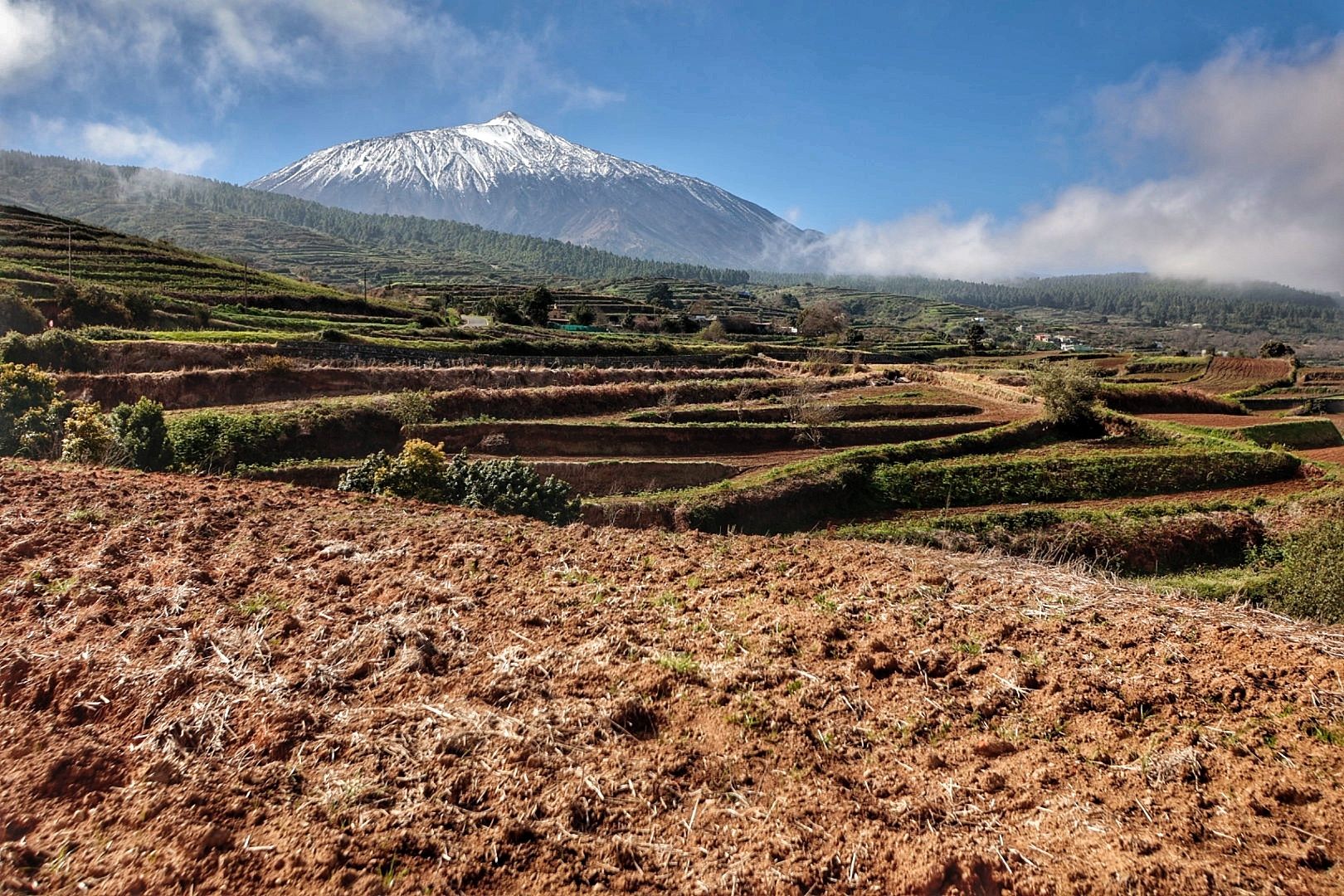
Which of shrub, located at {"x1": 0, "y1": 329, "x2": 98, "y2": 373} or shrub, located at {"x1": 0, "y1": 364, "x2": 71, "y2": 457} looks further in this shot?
shrub, located at {"x1": 0, "y1": 329, "x2": 98, "y2": 373}

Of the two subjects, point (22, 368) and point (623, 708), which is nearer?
point (623, 708)

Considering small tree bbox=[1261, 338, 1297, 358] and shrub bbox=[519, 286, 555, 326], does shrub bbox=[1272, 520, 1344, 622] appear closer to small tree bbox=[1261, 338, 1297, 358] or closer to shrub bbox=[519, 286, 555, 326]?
shrub bbox=[519, 286, 555, 326]

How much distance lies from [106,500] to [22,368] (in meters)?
13.6

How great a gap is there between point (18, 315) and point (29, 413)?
22742 millimetres

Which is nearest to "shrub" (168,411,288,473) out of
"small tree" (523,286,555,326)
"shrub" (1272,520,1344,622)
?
"shrub" (1272,520,1344,622)

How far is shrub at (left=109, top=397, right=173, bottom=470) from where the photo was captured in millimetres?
14708

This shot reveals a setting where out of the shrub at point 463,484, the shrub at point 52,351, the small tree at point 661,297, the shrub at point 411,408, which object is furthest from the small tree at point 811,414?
the small tree at point 661,297

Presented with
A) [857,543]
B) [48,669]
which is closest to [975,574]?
[857,543]

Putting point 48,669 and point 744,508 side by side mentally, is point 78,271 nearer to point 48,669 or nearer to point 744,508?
point 744,508

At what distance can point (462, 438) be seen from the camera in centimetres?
2486

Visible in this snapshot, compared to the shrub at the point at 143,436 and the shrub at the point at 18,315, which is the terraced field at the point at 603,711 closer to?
the shrub at the point at 143,436

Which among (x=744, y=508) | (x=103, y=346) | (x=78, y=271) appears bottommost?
(x=744, y=508)

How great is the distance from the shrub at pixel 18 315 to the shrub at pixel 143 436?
70.2 ft

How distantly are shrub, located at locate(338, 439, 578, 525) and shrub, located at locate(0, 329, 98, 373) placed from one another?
2172 cm
